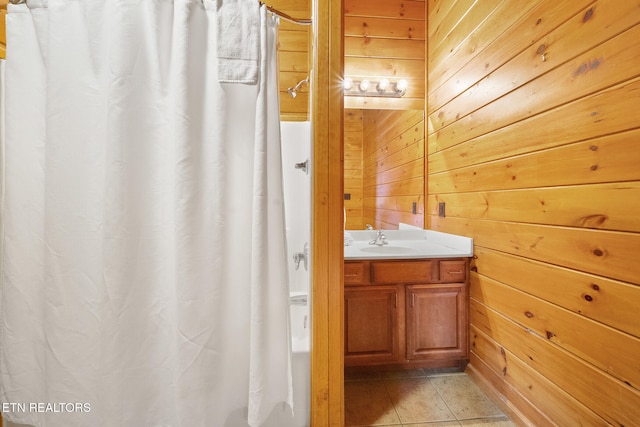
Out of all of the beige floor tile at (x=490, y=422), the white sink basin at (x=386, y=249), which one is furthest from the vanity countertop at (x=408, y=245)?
the beige floor tile at (x=490, y=422)

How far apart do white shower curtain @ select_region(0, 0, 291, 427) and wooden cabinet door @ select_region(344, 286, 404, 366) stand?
0.82 meters

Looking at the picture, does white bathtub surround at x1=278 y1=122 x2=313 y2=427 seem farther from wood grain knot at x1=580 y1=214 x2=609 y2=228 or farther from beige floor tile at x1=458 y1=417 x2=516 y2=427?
wood grain knot at x1=580 y1=214 x2=609 y2=228

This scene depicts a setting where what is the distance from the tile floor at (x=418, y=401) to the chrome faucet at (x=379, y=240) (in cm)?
89

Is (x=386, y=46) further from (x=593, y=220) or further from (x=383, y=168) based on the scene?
(x=593, y=220)

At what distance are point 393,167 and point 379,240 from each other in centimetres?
65

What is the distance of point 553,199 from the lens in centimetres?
119

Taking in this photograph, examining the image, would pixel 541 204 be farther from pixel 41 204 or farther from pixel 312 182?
pixel 41 204

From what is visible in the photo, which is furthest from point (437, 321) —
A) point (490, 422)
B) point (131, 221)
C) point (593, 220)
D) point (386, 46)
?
point (386, 46)

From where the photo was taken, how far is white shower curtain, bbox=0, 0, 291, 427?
95 cm

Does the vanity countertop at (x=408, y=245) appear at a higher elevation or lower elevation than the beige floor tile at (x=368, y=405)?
higher

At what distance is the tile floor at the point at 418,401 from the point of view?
146 cm

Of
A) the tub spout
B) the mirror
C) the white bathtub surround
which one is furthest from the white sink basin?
the tub spout

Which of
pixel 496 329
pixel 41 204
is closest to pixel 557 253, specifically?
pixel 496 329

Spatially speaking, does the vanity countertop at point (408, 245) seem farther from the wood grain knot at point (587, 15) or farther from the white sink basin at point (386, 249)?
the wood grain knot at point (587, 15)
